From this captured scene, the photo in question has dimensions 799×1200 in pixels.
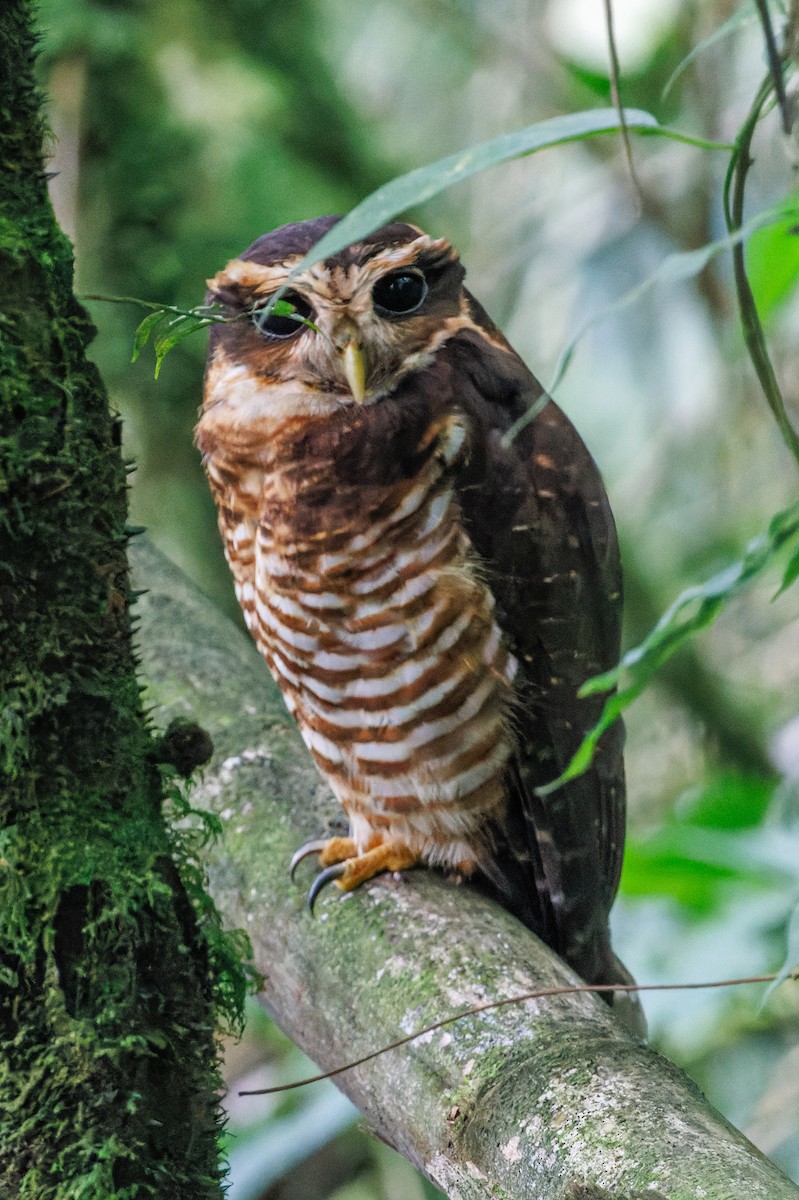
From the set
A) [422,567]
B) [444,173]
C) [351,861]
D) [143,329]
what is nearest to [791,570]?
[444,173]

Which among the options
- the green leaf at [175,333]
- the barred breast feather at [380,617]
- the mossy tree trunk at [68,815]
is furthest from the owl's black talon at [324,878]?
the green leaf at [175,333]

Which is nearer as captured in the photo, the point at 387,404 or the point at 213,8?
the point at 387,404

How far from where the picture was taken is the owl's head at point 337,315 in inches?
73.5

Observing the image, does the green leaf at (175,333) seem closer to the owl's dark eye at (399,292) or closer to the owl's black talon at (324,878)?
the owl's dark eye at (399,292)

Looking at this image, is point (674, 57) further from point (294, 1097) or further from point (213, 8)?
point (294, 1097)

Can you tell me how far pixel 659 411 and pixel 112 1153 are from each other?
323 centimetres

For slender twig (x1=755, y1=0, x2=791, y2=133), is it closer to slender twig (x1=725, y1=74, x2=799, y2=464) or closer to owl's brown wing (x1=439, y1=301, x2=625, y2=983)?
slender twig (x1=725, y1=74, x2=799, y2=464)

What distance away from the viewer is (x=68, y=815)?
117 cm

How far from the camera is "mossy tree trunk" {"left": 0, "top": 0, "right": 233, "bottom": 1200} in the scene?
3.58 feet

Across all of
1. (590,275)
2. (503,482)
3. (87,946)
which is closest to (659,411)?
(590,275)

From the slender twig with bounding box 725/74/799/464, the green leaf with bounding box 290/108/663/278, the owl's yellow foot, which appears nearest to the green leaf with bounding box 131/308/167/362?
the green leaf with bounding box 290/108/663/278

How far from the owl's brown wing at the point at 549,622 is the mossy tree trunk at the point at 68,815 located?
82 centimetres

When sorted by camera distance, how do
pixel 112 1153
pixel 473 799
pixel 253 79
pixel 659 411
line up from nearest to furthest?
pixel 112 1153 → pixel 473 799 → pixel 253 79 → pixel 659 411

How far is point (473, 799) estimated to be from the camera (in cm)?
204
